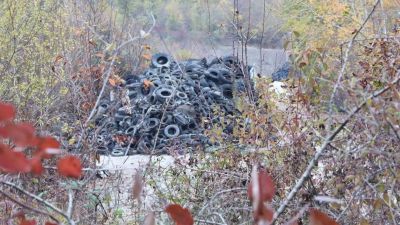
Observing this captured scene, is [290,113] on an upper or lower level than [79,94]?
upper

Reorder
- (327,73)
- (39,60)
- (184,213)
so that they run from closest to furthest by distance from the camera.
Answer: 1. (184,213)
2. (327,73)
3. (39,60)

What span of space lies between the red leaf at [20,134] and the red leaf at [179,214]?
13.0 inches

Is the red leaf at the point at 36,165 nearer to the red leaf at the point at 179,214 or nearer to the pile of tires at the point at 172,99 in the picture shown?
the red leaf at the point at 179,214

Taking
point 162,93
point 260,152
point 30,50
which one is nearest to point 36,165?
point 260,152

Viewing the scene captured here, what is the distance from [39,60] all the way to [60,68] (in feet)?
4.06

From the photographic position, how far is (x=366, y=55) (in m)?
4.13

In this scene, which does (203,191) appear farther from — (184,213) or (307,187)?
(184,213)

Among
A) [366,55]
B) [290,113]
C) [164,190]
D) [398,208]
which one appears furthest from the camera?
[164,190]

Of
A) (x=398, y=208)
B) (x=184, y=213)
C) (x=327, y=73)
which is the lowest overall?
(x=398, y=208)

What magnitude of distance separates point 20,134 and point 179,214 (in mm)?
390

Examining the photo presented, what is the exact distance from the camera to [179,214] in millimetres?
1334

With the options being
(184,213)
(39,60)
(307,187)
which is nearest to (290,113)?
(307,187)

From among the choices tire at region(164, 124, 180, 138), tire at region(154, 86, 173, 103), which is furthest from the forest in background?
tire at region(154, 86, 173, 103)

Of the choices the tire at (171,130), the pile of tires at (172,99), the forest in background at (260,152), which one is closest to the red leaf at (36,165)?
the forest in background at (260,152)
